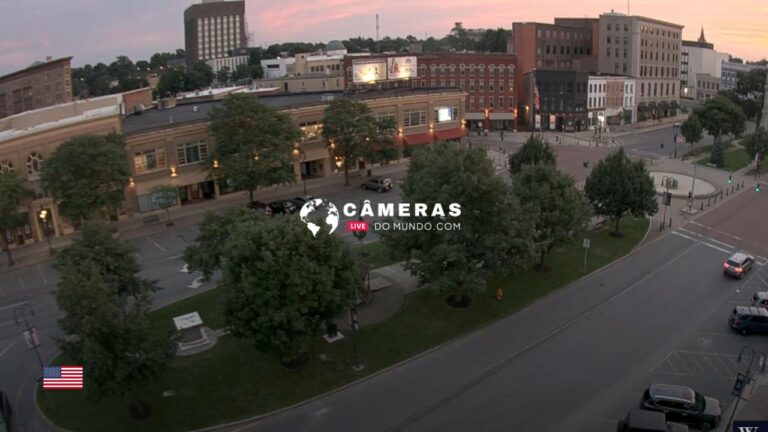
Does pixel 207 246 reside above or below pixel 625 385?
above

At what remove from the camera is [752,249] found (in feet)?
143

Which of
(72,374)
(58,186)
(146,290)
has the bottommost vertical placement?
(72,374)

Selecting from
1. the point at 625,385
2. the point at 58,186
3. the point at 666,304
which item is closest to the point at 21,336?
the point at 58,186

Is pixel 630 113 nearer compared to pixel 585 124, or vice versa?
pixel 585 124

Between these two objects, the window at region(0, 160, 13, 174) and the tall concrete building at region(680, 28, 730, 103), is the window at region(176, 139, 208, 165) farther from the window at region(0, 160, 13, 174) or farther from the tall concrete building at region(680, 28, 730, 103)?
the tall concrete building at region(680, 28, 730, 103)

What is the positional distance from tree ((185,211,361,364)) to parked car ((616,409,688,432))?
1230 cm

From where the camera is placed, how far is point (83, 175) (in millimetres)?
45469

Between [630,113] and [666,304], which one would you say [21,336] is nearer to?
[666,304]

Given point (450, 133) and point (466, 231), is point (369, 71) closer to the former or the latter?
point (450, 133)

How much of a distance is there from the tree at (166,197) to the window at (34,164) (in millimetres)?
8948

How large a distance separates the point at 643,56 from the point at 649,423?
107417 millimetres

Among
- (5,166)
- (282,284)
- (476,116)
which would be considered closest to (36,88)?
(5,166)

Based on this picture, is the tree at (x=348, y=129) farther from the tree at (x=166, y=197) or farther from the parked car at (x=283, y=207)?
the tree at (x=166, y=197)

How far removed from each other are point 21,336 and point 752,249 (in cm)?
4789
